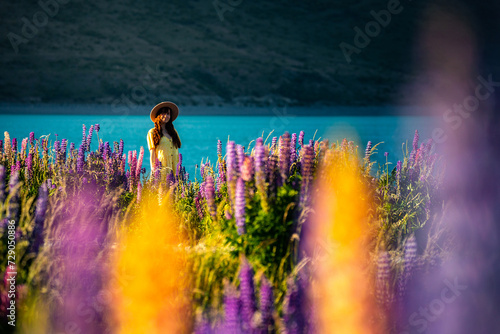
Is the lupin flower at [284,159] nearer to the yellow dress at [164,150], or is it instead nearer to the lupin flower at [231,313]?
the lupin flower at [231,313]

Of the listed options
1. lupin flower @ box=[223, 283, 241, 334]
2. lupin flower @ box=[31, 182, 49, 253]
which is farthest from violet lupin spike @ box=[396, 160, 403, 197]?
lupin flower @ box=[31, 182, 49, 253]

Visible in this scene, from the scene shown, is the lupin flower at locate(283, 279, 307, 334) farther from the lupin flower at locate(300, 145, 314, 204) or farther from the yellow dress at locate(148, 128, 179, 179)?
the yellow dress at locate(148, 128, 179, 179)

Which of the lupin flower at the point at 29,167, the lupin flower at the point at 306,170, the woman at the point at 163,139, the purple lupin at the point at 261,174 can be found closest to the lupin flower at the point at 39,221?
the purple lupin at the point at 261,174

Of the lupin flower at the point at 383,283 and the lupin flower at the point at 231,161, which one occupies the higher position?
the lupin flower at the point at 231,161

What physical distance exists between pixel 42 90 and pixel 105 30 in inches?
2706

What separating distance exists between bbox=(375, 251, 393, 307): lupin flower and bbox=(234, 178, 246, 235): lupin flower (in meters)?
0.96

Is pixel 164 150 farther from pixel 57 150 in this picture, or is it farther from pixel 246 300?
pixel 246 300

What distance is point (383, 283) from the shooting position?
3723 millimetres

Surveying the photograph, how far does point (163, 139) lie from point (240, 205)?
3.83m

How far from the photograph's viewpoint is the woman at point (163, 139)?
7.49 metres

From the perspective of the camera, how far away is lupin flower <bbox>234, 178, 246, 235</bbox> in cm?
389

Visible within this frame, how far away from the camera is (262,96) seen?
146 meters

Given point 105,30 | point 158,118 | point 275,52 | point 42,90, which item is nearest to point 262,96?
point 275,52

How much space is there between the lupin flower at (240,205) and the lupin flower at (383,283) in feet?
3.15
